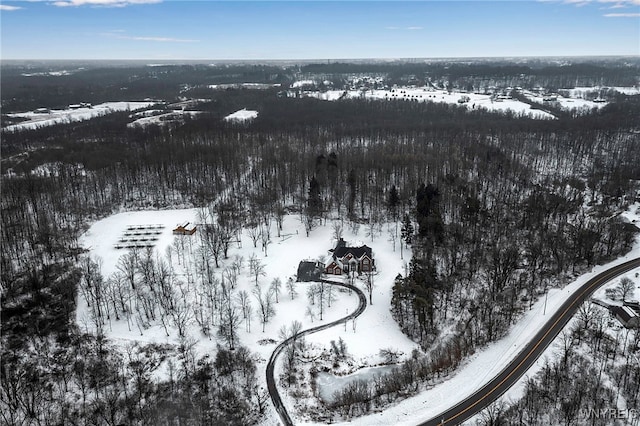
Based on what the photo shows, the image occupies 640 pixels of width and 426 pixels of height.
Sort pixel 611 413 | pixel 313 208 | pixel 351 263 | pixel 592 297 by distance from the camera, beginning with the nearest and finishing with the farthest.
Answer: pixel 611 413 < pixel 592 297 < pixel 351 263 < pixel 313 208

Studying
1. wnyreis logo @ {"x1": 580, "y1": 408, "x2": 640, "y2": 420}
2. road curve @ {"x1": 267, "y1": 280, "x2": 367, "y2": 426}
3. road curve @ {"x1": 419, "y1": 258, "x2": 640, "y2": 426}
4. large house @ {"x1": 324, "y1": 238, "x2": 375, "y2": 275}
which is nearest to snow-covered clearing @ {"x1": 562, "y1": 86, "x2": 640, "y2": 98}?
road curve @ {"x1": 419, "y1": 258, "x2": 640, "y2": 426}

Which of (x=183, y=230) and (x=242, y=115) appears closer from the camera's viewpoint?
(x=183, y=230)

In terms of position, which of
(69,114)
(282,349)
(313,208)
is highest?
(69,114)

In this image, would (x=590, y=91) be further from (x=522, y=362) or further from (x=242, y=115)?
(x=522, y=362)

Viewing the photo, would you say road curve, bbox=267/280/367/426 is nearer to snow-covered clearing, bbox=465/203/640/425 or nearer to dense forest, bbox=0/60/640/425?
dense forest, bbox=0/60/640/425

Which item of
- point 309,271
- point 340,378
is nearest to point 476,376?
point 340,378

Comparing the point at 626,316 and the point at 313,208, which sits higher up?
the point at 313,208

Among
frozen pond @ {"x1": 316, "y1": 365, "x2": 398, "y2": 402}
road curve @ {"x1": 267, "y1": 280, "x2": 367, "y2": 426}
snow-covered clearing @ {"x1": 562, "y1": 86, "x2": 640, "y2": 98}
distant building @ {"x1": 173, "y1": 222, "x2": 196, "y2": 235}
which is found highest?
snow-covered clearing @ {"x1": 562, "y1": 86, "x2": 640, "y2": 98}

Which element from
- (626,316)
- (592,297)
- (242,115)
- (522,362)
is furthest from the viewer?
(242,115)
